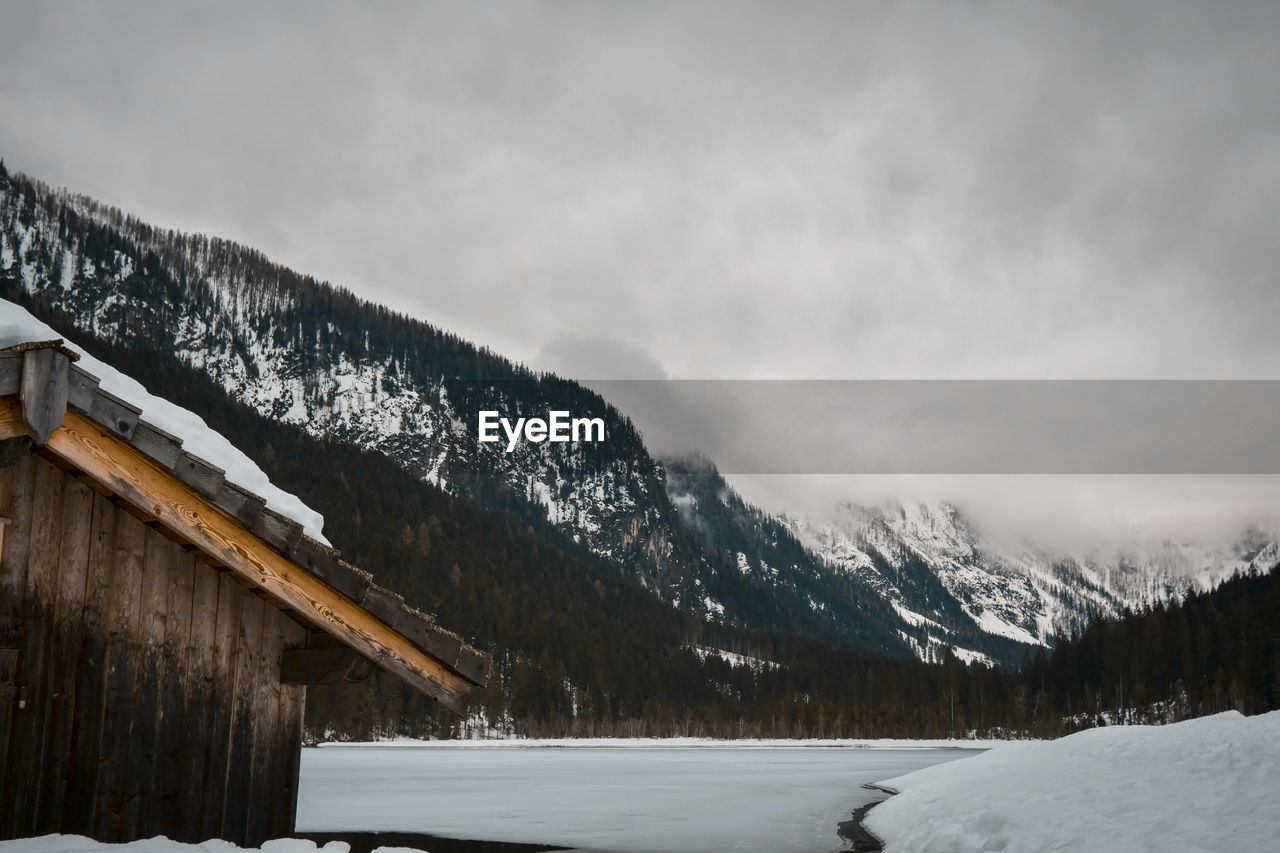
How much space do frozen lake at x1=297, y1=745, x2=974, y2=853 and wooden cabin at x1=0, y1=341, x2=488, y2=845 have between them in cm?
1293

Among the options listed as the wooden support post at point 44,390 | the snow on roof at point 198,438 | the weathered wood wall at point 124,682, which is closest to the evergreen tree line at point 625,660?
the snow on roof at point 198,438

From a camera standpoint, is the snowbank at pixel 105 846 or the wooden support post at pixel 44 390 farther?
the snowbank at pixel 105 846

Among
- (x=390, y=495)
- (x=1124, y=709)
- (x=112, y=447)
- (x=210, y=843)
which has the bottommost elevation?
(x=1124, y=709)

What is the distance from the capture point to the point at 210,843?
6.79 metres

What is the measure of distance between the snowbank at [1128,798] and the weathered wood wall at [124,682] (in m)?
8.29

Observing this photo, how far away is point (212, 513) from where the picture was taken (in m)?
6.93

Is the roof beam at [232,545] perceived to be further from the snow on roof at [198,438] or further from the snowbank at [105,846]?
the snowbank at [105,846]

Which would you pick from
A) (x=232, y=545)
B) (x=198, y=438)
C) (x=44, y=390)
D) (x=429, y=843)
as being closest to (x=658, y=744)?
(x=429, y=843)

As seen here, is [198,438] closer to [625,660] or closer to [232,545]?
[232,545]

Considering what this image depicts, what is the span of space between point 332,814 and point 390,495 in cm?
14467

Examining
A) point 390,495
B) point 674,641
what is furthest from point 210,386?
point 674,641

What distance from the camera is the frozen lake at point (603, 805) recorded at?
21.5 metres

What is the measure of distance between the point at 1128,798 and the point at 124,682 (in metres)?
11.1

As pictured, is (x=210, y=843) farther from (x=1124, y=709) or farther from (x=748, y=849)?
(x=1124, y=709)
